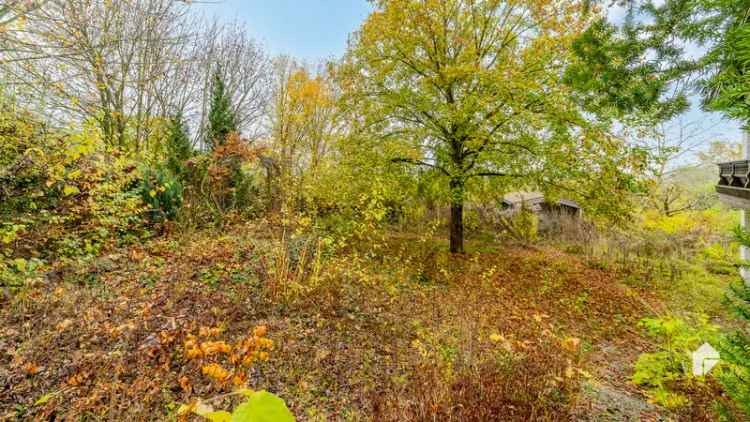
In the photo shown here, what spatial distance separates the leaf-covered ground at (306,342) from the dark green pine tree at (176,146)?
4515 millimetres

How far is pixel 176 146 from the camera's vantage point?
29.2 feet

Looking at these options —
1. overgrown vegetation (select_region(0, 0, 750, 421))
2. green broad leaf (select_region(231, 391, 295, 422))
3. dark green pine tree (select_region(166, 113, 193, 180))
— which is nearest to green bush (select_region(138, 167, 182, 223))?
overgrown vegetation (select_region(0, 0, 750, 421))

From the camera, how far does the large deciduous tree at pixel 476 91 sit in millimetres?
5242

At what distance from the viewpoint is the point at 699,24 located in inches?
97.3

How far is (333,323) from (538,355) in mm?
2069

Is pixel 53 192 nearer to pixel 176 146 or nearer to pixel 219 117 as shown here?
pixel 176 146

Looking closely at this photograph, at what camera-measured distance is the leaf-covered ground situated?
1824 mm

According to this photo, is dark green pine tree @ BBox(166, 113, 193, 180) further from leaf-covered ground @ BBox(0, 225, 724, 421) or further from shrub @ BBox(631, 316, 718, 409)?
shrub @ BBox(631, 316, 718, 409)

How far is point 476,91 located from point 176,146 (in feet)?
27.7

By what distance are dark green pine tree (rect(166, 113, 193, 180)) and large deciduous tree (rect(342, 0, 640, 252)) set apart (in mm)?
5597

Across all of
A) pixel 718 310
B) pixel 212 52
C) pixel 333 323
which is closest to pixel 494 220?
pixel 718 310

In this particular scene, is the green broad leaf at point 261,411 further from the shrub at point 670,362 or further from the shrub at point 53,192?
the shrub at point 53,192

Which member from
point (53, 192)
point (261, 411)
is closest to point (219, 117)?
point (53, 192)

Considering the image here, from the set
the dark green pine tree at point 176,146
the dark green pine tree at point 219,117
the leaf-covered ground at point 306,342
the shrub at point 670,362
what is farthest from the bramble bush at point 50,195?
the shrub at point 670,362
